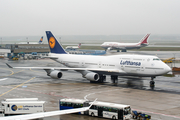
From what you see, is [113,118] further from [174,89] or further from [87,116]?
[174,89]

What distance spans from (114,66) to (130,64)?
336 cm

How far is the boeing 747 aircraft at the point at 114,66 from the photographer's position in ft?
136

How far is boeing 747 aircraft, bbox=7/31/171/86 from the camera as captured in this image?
136ft

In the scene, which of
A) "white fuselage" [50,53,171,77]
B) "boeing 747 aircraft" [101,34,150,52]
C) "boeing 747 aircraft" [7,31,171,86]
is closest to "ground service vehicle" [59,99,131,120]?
"boeing 747 aircraft" [7,31,171,86]

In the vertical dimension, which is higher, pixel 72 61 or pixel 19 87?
pixel 72 61

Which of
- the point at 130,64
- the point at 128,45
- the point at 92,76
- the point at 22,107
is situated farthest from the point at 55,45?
the point at 128,45

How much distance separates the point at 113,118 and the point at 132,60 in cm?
2130

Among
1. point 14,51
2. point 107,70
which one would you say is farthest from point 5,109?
point 14,51

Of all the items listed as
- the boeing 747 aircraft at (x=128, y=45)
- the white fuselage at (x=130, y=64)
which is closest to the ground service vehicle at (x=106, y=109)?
the white fuselage at (x=130, y=64)

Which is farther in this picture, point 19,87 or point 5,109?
point 19,87

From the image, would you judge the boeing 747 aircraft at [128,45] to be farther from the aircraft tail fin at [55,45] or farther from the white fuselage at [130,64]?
the white fuselage at [130,64]

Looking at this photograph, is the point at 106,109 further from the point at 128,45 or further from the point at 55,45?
the point at 128,45

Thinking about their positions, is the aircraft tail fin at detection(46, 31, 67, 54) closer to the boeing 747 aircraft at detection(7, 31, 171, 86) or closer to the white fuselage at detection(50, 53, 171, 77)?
the boeing 747 aircraft at detection(7, 31, 171, 86)

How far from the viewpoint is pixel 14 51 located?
108312 millimetres
